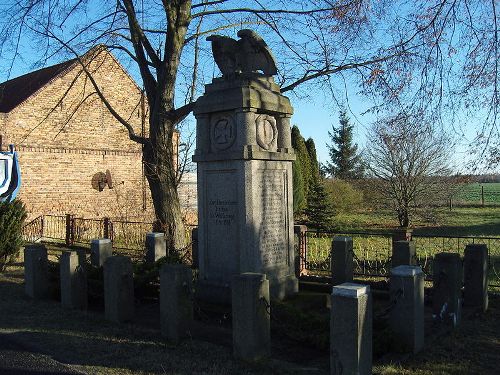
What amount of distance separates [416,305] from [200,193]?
3535mm

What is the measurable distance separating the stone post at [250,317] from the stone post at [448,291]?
2627mm

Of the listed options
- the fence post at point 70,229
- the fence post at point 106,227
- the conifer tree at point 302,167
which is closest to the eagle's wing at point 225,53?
the fence post at point 106,227

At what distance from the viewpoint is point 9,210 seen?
1145 cm

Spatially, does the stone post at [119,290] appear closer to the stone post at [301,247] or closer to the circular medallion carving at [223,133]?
the circular medallion carving at [223,133]

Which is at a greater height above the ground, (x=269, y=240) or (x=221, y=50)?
(x=221, y=50)

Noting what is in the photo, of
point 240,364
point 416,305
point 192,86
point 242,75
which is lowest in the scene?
point 240,364

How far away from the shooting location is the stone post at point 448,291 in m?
6.63

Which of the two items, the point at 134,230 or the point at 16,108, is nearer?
the point at 134,230

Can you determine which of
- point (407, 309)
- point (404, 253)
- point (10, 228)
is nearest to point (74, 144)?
point (10, 228)

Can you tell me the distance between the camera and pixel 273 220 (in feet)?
24.7

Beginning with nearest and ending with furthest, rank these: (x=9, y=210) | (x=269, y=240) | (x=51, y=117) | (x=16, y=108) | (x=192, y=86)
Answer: (x=269, y=240) → (x=9, y=210) → (x=192, y=86) → (x=16, y=108) → (x=51, y=117)

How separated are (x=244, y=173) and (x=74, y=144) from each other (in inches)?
626

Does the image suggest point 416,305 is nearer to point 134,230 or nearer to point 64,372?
point 64,372

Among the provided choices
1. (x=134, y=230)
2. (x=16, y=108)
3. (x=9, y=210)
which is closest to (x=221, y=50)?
(x=9, y=210)
